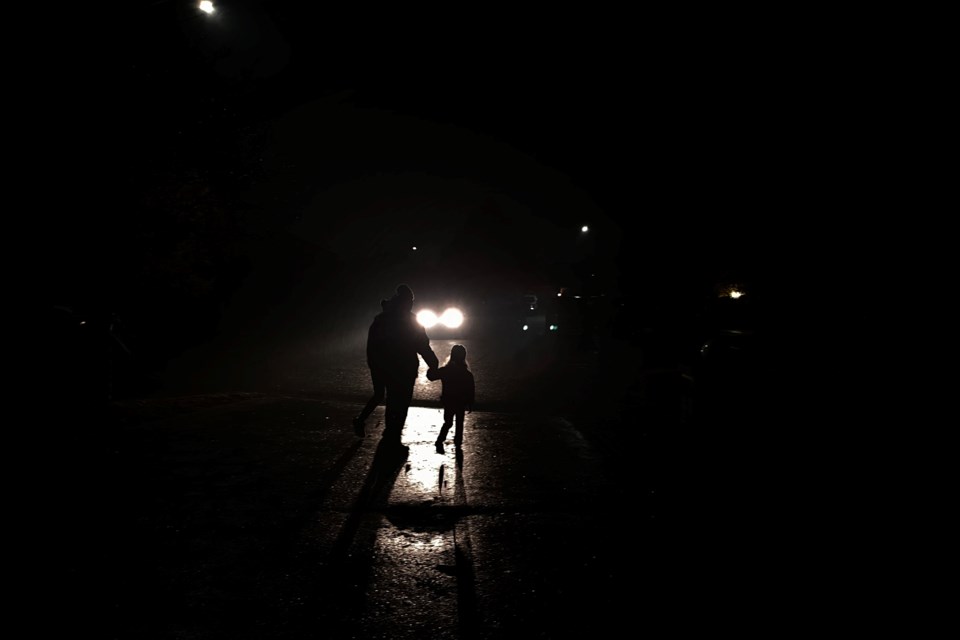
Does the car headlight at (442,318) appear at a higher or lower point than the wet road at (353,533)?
higher

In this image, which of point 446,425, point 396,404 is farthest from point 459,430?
point 396,404

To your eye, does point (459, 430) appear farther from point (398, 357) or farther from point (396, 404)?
point (398, 357)

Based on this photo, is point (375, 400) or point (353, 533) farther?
point (375, 400)

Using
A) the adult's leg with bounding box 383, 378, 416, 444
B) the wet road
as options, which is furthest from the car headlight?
the adult's leg with bounding box 383, 378, 416, 444

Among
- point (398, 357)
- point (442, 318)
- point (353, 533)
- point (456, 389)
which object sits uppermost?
point (442, 318)

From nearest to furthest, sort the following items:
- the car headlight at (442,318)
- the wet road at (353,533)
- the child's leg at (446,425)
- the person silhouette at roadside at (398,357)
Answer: the wet road at (353,533)
the person silhouette at roadside at (398,357)
the child's leg at (446,425)
the car headlight at (442,318)

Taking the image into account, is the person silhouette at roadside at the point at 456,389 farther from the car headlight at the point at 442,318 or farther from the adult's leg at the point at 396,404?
the car headlight at the point at 442,318

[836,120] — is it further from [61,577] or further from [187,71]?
[61,577]

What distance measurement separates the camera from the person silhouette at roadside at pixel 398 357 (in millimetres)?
6484

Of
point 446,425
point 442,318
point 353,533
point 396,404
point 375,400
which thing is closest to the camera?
point 353,533

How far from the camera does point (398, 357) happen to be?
650 cm

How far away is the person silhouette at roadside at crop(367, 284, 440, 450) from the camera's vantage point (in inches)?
255

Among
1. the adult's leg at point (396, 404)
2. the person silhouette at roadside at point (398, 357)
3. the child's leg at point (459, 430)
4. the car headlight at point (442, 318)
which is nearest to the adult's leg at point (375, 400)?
the person silhouette at roadside at point (398, 357)

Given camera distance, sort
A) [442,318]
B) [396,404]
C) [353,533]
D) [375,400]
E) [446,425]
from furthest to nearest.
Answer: [442,318] → [375,400] → [446,425] → [396,404] → [353,533]
